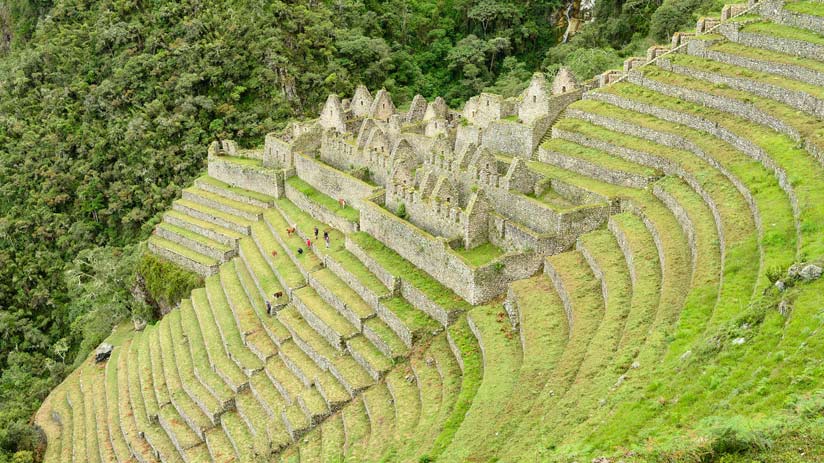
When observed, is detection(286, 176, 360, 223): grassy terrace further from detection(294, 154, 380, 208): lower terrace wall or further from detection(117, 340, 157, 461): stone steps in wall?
detection(117, 340, 157, 461): stone steps in wall

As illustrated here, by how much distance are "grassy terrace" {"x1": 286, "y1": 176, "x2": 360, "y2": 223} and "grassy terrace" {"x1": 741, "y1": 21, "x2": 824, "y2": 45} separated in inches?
648

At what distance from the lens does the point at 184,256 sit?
120 ft

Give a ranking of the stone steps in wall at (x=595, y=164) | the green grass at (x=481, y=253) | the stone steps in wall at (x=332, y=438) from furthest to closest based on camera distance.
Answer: the stone steps in wall at (x=595, y=164), the green grass at (x=481, y=253), the stone steps in wall at (x=332, y=438)

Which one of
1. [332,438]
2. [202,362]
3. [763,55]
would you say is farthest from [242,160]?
[763,55]

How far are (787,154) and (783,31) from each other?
10.2 metres

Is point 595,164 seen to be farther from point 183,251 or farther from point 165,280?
point 165,280

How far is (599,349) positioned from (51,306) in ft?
121

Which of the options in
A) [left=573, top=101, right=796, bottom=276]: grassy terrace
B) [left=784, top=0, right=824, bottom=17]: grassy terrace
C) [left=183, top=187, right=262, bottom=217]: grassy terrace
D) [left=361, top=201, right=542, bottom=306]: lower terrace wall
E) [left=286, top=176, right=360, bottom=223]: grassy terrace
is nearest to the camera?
[left=573, top=101, right=796, bottom=276]: grassy terrace

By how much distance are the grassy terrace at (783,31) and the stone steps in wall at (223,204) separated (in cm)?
2177

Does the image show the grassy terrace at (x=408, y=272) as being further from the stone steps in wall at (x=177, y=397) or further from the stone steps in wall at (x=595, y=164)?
the stone steps in wall at (x=177, y=397)

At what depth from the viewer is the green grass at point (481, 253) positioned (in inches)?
961

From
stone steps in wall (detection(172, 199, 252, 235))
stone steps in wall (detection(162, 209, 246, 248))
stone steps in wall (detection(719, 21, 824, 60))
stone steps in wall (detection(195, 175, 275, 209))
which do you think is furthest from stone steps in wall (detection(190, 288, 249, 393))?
stone steps in wall (detection(719, 21, 824, 60))

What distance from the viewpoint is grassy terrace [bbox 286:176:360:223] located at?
31.1 m

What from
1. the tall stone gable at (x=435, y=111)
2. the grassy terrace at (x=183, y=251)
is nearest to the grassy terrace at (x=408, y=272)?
the tall stone gable at (x=435, y=111)
